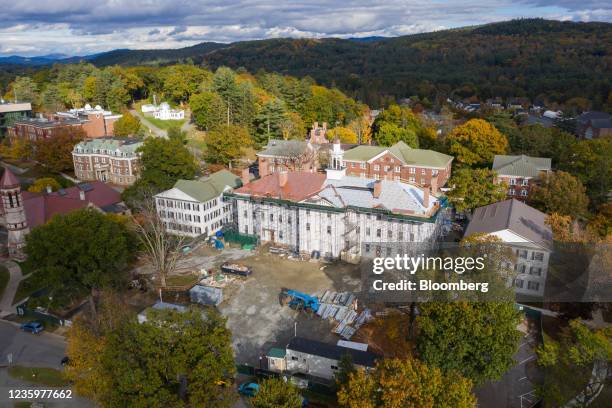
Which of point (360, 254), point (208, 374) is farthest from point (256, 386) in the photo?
point (360, 254)

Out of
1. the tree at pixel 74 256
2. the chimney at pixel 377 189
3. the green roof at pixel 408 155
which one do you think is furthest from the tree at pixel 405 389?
the green roof at pixel 408 155

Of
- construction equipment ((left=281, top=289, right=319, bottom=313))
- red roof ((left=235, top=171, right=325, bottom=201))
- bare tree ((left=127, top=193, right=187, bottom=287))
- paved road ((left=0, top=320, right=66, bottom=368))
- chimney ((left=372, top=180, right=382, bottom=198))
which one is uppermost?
chimney ((left=372, top=180, right=382, bottom=198))

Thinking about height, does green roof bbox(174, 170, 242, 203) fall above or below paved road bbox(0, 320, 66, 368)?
above

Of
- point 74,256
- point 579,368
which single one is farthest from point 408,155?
point 74,256

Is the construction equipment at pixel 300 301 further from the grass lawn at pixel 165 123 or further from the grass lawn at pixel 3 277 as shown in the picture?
the grass lawn at pixel 165 123

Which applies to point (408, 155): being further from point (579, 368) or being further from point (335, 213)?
point (579, 368)

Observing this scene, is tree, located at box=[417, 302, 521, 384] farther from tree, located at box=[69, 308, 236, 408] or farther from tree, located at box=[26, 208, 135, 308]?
tree, located at box=[26, 208, 135, 308]

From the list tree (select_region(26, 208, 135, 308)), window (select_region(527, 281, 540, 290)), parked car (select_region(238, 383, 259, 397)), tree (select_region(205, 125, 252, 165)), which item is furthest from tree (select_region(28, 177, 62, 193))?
window (select_region(527, 281, 540, 290))
